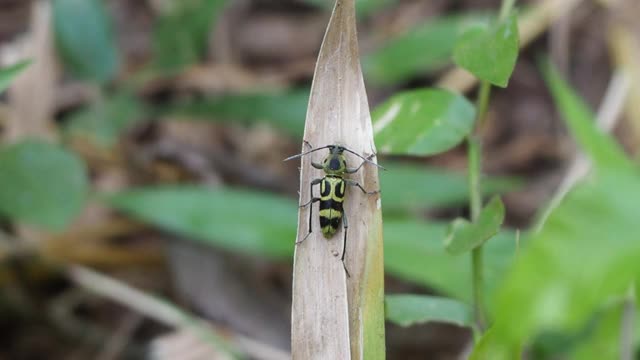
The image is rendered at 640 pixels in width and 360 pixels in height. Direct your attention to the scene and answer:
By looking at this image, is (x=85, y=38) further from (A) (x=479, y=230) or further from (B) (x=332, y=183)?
(A) (x=479, y=230)

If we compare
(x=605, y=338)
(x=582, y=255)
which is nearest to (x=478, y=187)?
(x=605, y=338)

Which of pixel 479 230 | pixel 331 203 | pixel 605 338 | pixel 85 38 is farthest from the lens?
pixel 85 38

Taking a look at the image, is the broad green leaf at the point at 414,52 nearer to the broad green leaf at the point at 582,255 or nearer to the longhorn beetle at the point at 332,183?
the longhorn beetle at the point at 332,183

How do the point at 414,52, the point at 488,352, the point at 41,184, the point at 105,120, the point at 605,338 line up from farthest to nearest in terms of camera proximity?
the point at 414,52, the point at 105,120, the point at 41,184, the point at 605,338, the point at 488,352

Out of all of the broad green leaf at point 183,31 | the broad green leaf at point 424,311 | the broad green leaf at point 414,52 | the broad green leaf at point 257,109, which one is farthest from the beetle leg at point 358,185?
the broad green leaf at point 414,52

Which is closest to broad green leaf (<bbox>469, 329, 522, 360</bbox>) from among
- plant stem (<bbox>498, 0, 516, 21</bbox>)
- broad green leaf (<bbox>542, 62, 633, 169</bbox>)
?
plant stem (<bbox>498, 0, 516, 21</bbox>)

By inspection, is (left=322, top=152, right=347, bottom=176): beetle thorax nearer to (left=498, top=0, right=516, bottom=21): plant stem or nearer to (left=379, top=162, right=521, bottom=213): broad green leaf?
(left=498, top=0, right=516, bottom=21): plant stem
